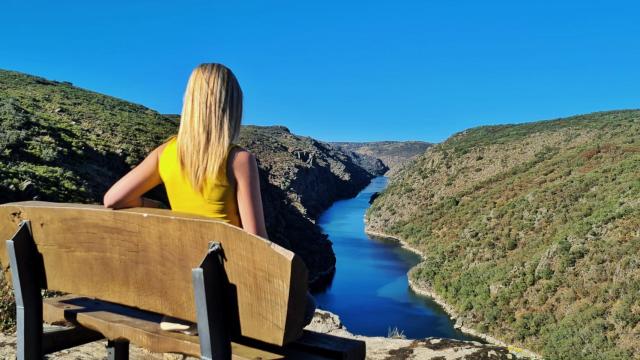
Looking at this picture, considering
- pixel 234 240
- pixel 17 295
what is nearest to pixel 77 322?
pixel 17 295

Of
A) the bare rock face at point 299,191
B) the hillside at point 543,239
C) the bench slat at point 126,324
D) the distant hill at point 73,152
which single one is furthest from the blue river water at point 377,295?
the bench slat at point 126,324

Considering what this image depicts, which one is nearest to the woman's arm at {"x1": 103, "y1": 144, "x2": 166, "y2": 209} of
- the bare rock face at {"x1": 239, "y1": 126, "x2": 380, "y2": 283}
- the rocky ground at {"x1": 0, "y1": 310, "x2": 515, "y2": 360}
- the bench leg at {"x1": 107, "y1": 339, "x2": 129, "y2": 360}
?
the bench leg at {"x1": 107, "y1": 339, "x2": 129, "y2": 360}

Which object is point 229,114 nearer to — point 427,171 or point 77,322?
point 77,322

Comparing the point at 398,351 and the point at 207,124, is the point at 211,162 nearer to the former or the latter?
the point at 207,124

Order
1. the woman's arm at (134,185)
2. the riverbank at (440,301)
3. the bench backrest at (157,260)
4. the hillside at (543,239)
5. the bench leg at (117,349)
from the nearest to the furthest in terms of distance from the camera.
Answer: the bench backrest at (157,260), the woman's arm at (134,185), the bench leg at (117,349), the hillside at (543,239), the riverbank at (440,301)

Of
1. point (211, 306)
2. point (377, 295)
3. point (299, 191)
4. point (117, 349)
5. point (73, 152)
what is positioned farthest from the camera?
point (299, 191)

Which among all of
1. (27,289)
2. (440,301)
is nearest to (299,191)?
(440,301)

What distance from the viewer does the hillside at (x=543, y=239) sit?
29203 millimetres

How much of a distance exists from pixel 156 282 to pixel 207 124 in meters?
0.67

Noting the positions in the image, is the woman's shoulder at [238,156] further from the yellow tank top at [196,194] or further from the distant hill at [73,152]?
the distant hill at [73,152]

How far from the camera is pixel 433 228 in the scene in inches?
2574

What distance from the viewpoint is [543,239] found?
134ft

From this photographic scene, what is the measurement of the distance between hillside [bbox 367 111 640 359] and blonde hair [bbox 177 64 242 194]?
27.6 meters

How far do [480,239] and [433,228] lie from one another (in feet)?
55.7
